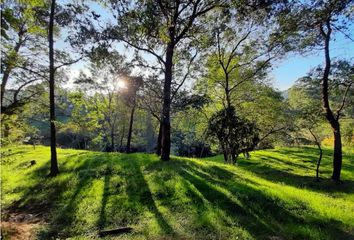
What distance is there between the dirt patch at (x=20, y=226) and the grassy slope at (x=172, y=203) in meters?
0.44

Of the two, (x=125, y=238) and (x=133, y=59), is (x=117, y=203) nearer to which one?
(x=125, y=238)

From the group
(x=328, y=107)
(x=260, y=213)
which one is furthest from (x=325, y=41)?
(x=260, y=213)

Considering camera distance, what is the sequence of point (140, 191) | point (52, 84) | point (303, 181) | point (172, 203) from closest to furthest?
point (172, 203) → point (140, 191) → point (52, 84) → point (303, 181)

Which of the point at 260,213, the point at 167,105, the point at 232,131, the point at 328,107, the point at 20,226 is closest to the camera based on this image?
the point at 260,213

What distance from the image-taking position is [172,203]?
1123cm

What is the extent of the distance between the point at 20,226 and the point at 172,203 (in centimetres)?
565

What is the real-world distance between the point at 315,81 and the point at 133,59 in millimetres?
12454

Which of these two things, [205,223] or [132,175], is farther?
[132,175]

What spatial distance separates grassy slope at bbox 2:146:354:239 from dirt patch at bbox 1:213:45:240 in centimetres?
44

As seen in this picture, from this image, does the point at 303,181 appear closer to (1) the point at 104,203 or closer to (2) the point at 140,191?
(2) the point at 140,191

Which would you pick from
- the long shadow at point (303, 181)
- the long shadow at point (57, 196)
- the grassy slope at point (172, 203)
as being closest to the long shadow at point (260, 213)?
the grassy slope at point (172, 203)

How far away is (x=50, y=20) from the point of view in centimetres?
1554

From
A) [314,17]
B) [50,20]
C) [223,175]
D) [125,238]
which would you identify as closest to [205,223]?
[125,238]

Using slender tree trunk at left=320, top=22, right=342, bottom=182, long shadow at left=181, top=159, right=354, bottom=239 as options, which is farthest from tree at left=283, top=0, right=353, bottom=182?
long shadow at left=181, top=159, right=354, bottom=239
